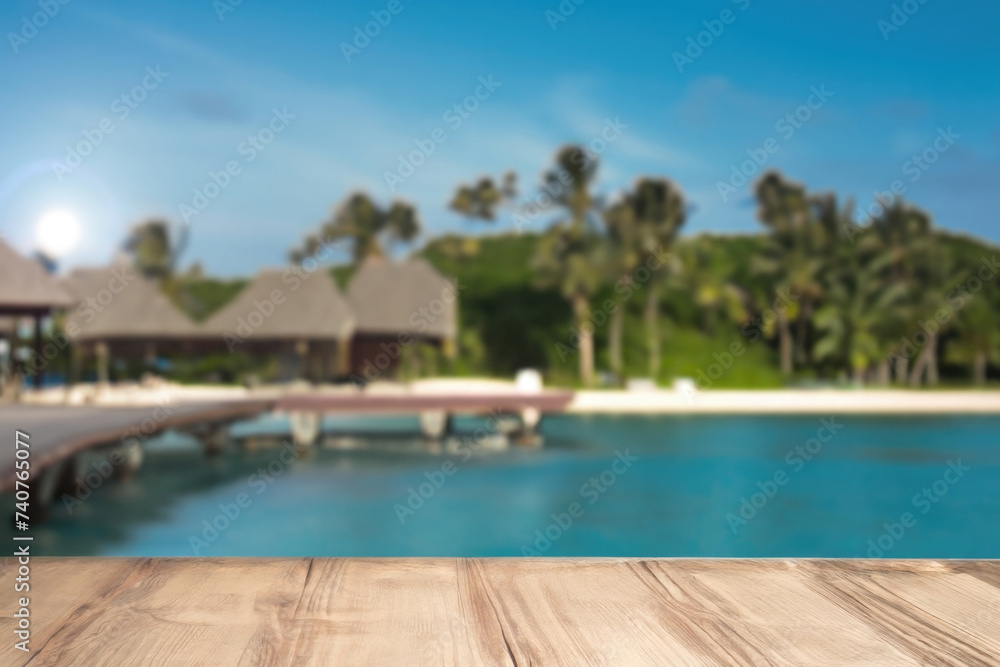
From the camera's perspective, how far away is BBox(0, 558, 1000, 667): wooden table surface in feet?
4.02

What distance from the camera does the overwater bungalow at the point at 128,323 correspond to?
1356cm

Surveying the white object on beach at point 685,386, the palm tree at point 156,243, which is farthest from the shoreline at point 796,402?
the palm tree at point 156,243

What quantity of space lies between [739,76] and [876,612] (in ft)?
8.65

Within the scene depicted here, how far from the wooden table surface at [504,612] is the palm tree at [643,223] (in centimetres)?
1383

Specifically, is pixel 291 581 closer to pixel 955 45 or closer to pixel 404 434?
pixel 955 45

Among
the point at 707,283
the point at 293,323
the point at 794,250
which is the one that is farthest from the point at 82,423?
the point at 794,250

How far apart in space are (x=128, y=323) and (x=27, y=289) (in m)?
5.38

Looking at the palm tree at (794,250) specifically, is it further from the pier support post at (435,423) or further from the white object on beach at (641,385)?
the pier support post at (435,423)

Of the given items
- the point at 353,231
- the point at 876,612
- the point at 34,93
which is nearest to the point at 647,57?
the point at 34,93

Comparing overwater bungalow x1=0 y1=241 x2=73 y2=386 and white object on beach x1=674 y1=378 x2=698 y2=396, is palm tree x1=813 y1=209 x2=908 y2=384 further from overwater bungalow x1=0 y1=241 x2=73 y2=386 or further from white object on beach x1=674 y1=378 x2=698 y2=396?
overwater bungalow x1=0 y1=241 x2=73 y2=386

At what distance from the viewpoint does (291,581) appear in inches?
61.1

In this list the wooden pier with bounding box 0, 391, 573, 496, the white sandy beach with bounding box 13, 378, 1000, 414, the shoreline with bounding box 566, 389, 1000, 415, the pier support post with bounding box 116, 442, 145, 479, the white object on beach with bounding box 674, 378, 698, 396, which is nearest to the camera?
the wooden pier with bounding box 0, 391, 573, 496

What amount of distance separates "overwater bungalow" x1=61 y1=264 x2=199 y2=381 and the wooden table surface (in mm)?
12525

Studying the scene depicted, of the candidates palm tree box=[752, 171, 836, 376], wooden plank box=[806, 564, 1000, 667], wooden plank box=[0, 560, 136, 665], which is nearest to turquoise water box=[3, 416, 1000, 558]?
wooden plank box=[0, 560, 136, 665]
